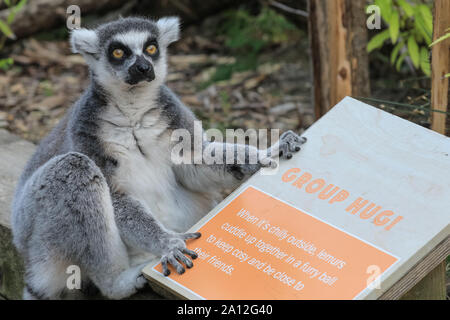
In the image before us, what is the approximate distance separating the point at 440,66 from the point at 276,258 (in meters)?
2.02

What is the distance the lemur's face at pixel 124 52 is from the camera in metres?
Result: 3.77

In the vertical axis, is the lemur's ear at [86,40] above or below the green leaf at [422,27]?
above

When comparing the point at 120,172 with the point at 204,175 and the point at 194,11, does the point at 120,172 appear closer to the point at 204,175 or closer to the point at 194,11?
the point at 204,175

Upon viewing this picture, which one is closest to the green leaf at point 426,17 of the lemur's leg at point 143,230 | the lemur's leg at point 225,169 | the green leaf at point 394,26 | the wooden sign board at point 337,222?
the green leaf at point 394,26

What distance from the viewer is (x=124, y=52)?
3844 mm

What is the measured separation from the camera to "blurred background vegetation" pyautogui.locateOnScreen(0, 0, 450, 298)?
682cm

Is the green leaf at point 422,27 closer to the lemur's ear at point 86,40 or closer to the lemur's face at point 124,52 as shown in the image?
the lemur's face at point 124,52

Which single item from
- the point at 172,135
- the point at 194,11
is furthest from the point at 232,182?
the point at 194,11

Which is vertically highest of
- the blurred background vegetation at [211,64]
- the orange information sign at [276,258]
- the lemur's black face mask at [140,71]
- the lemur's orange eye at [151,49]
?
the lemur's orange eye at [151,49]

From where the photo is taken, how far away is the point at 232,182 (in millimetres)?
4016

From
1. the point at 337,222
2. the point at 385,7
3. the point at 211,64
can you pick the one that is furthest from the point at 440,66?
the point at 211,64

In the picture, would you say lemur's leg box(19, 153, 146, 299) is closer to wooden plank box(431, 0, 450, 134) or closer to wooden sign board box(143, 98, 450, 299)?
wooden sign board box(143, 98, 450, 299)

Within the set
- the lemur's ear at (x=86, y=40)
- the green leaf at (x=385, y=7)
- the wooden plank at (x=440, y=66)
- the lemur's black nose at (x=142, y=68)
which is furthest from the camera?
the green leaf at (x=385, y=7)

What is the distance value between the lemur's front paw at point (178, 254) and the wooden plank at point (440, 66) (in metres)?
2.01
